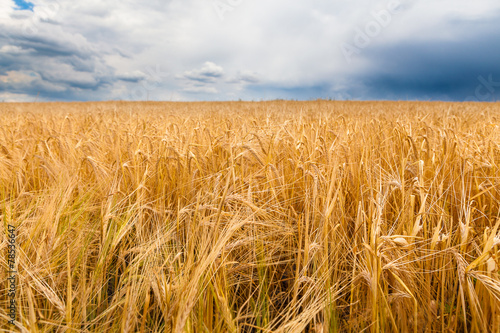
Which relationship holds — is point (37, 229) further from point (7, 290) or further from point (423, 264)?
point (423, 264)

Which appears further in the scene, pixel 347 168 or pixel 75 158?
pixel 75 158

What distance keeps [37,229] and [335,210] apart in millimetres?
1285

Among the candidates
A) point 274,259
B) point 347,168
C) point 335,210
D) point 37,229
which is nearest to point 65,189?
point 37,229

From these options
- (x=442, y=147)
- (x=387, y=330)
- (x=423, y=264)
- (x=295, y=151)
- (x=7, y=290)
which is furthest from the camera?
(x=442, y=147)

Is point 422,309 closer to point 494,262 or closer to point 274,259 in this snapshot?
point 494,262

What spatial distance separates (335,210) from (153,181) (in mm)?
1182

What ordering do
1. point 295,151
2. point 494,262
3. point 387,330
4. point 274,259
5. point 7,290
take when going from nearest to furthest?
point 494,262
point 387,330
point 7,290
point 274,259
point 295,151

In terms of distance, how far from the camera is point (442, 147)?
1862 mm

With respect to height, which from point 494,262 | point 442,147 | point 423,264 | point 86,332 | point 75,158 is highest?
point 442,147

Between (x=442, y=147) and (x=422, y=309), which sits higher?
(x=442, y=147)
